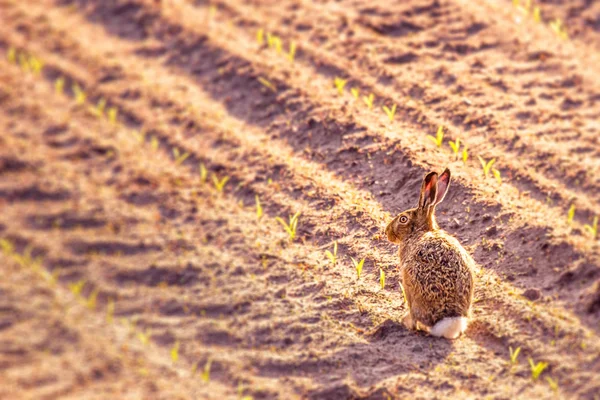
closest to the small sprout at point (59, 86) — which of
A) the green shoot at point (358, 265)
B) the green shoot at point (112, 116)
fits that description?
the green shoot at point (112, 116)

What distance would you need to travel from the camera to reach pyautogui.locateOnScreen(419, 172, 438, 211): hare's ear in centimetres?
468

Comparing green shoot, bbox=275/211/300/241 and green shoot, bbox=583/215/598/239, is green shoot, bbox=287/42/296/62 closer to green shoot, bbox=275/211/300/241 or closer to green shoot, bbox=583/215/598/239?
green shoot, bbox=275/211/300/241

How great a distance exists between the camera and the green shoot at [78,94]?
739 cm

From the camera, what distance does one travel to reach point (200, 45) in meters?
7.86

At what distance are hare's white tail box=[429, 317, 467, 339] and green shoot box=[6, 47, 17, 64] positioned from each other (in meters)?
5.95

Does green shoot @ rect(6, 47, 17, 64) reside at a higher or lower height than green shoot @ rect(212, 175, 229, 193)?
higher

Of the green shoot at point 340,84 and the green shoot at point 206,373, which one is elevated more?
the green shoot at point 340,84

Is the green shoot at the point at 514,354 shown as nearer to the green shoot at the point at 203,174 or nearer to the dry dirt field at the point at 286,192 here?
the dry dirt field at the point at 286,192

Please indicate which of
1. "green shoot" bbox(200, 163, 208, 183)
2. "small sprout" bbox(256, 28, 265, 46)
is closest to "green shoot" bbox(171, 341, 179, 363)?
"green shoot" bbox(200, 163, 208, 183)

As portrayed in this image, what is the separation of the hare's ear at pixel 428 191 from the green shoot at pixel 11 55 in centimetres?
547

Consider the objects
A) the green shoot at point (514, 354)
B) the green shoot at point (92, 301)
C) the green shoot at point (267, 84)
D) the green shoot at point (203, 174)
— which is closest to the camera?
the green shoot at point (514, 354)

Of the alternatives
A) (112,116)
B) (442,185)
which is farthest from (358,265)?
(112,116)

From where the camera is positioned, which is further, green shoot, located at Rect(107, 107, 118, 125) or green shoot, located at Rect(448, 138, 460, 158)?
green shoot, located at Rect(107, 107, 118, 125)

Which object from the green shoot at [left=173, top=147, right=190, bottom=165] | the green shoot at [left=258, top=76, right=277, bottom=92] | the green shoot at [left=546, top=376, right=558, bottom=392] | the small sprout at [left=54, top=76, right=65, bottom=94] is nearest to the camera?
the green shoot at [left=546, top=376, right=558, bottom=392]
